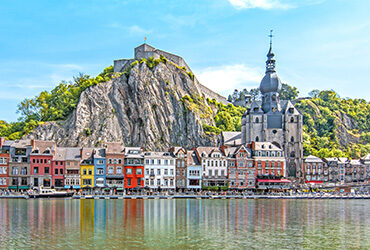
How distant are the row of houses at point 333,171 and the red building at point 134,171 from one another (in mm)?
45272

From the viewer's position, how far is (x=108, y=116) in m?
119

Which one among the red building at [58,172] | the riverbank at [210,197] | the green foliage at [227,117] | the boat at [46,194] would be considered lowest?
the riverbank at [210,197]

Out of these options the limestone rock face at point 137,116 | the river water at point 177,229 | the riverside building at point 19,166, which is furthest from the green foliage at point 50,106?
the river water at point 177,229

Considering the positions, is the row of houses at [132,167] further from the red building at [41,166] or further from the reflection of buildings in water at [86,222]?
the reflection of buildings in water at [86,222]

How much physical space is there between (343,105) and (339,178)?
72486mm

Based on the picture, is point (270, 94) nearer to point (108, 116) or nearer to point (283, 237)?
point (108, 116)

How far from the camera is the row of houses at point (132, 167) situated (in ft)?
294

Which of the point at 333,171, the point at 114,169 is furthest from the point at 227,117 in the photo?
the point at 114,169

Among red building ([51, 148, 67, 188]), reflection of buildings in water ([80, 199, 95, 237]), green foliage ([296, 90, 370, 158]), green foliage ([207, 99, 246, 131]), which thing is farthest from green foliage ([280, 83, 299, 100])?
reflection of buildings in water ([80, 199, 95, 237])

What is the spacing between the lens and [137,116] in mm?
122188

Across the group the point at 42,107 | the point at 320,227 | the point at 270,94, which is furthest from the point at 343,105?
the point at 320,227

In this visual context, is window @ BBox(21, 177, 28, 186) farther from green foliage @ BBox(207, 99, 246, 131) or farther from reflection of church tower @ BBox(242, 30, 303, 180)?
green foliage @ BBox(207, 99, 246, 131)

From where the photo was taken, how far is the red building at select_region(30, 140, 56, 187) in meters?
89.6

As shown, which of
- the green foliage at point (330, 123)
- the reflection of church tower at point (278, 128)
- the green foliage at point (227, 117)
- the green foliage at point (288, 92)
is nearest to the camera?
the reflection of church tower at point (278, 128)
